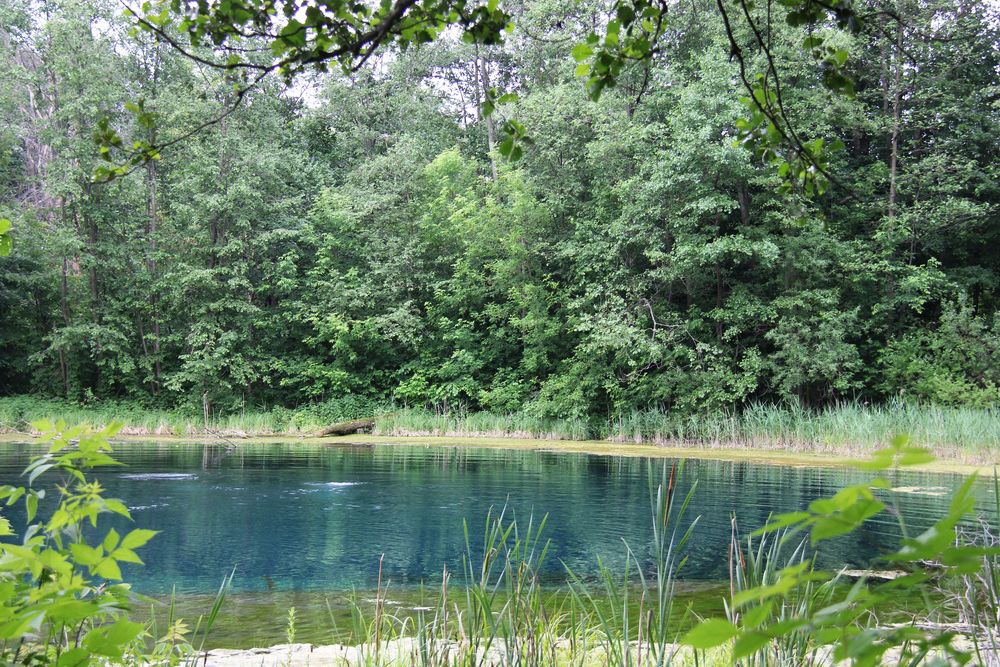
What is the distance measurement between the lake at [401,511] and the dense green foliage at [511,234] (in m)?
6.62

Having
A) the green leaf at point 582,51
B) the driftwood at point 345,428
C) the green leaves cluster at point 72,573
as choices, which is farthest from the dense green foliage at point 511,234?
the green leaves cluster at point 72,573

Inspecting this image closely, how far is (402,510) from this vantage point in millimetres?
8297

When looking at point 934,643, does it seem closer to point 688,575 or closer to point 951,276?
point 688,575

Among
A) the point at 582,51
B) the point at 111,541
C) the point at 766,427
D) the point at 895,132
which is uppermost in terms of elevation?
the point at 895,132

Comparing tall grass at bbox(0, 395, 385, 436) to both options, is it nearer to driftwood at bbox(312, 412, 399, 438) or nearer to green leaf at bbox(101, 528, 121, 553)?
driftwood at bbox(312, 412, 399, 438)

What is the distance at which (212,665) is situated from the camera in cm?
315

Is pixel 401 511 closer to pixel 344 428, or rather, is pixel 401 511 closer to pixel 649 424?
pixel 649 424

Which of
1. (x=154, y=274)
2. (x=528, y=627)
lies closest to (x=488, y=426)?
(x=154, y=274)

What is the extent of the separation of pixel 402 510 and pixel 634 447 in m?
9.00

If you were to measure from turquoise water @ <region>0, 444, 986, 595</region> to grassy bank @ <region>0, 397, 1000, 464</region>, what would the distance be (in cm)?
198

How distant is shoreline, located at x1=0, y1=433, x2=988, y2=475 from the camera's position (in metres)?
12.2

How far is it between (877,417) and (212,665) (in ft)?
47.0

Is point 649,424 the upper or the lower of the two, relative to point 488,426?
upper

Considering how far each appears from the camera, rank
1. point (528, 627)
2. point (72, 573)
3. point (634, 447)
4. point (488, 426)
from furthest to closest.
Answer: point (488, 426) < point (634, 447) < point (528, 627) < point (72, 573)
